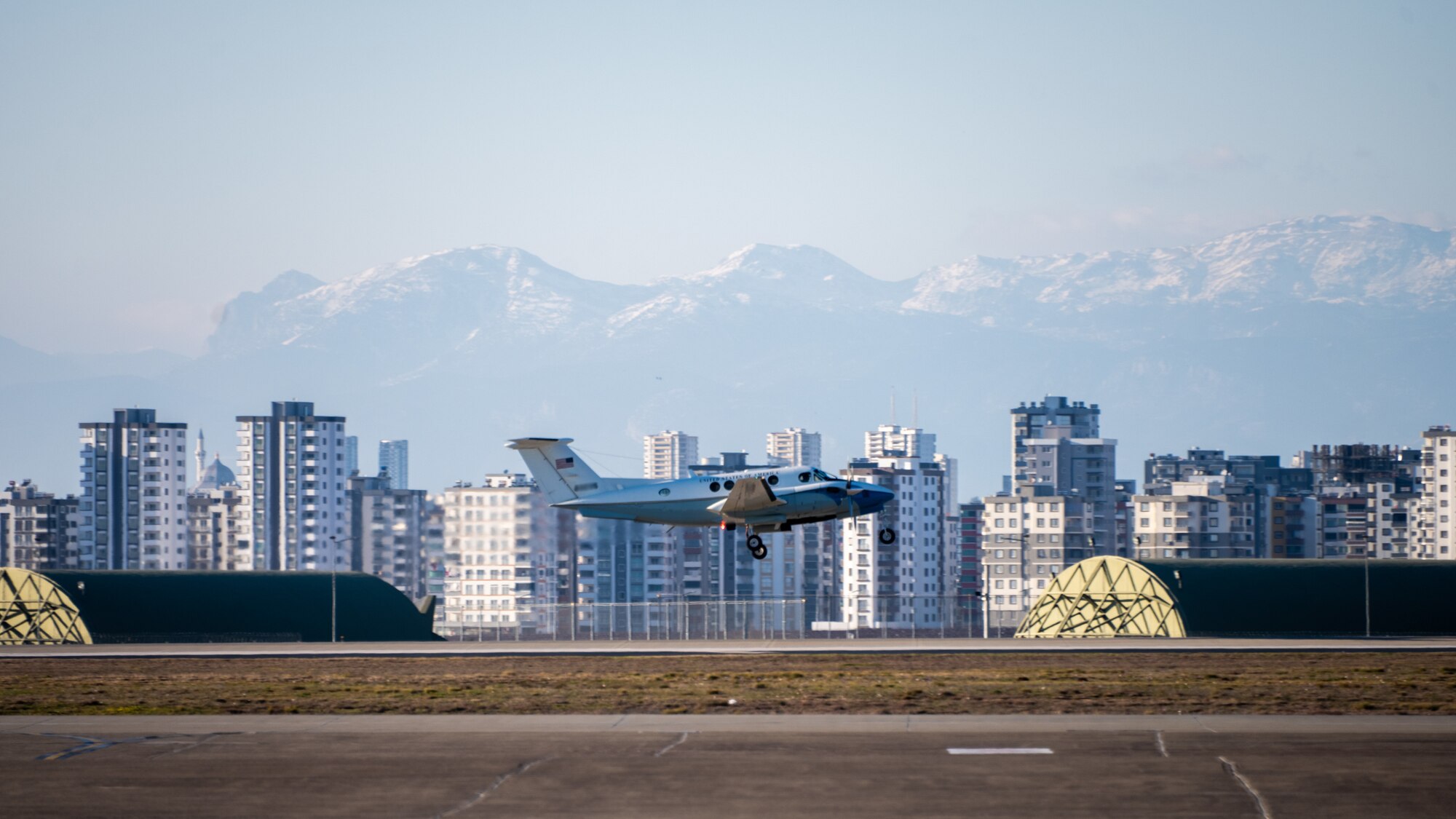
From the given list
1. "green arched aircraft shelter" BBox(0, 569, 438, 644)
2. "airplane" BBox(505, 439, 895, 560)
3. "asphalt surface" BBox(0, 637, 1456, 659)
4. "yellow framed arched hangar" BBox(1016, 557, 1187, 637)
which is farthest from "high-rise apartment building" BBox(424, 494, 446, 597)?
"airplane" BBox(505, 439, 895, 560)

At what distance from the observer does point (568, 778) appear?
82.1ft

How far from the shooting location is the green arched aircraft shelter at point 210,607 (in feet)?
298

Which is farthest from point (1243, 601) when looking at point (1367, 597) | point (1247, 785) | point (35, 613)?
point (35, 613)

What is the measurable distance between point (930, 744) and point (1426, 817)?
30.3ft

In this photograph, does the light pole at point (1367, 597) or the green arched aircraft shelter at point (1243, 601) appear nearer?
the light pole at point (1367, 597)

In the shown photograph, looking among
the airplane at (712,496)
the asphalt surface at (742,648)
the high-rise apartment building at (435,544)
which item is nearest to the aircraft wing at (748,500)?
the airplane at (712,496)

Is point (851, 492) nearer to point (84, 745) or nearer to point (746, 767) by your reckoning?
point (746, 767)

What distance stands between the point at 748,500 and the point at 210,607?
53.2m

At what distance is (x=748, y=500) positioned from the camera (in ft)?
205

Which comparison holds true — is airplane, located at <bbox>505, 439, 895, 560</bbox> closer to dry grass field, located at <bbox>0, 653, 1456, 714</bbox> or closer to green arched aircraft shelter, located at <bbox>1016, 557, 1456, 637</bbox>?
dry grass field, located at <bbox>0, 653, 1456, 714</bbox>

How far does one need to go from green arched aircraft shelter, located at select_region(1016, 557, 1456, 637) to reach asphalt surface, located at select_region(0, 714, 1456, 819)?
53.3 meters

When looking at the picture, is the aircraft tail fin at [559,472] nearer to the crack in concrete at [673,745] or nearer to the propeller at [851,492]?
the propeller at [851,492]

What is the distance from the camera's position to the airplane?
206ft

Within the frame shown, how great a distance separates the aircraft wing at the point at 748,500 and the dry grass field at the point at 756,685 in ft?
19.7
